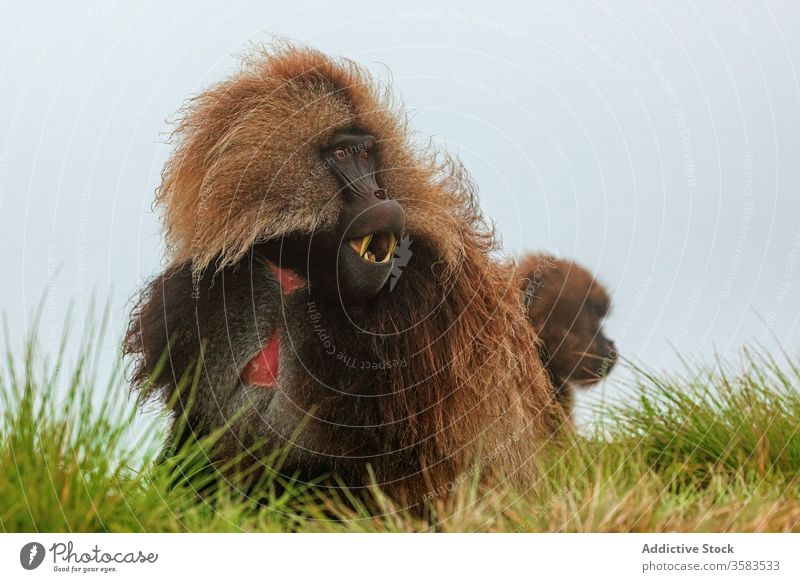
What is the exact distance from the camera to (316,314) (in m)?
2.89

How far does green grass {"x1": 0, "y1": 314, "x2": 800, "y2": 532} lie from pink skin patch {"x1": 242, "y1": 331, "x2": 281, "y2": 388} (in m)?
0.27

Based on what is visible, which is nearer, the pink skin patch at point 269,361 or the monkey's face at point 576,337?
the pink skin patch at point 269,361

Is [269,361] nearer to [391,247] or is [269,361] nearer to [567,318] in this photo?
[391,247]

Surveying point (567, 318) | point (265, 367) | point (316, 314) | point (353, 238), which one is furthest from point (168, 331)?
point (567, 318)

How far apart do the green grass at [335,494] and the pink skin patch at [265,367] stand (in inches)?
10.6

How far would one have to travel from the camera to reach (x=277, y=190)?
2904 mm
